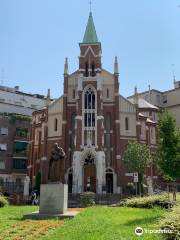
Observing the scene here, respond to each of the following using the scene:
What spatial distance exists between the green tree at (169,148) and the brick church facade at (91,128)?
2412cm

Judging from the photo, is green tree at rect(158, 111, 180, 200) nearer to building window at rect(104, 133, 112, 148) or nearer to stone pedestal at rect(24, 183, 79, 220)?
stone pedestal at rect(24, 183, 79, 220)

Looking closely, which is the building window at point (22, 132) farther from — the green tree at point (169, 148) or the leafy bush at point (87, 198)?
the green tree at point (169, 148)

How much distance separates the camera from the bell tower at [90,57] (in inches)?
2012

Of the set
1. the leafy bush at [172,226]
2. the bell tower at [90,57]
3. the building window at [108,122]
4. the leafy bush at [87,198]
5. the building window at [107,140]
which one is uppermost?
the bell tower at [90,57]

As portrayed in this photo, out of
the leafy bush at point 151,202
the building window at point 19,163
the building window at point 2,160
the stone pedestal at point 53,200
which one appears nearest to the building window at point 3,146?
the building window at point 2,160

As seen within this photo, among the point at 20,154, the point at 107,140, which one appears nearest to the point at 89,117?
the point at 107,140

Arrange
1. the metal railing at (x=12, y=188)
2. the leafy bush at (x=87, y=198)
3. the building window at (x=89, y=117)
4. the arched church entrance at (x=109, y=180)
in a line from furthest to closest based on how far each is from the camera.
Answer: the building window at (x=89, y=117) < the arched church entrance at (x=109, y=180) < the metal railing at (x=12, y=188) < the leafy bush at (x=87, y=198)

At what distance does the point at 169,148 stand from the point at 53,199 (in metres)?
7.90

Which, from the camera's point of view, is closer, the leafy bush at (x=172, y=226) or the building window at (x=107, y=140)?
the leafy bush at (x=172, y=226)

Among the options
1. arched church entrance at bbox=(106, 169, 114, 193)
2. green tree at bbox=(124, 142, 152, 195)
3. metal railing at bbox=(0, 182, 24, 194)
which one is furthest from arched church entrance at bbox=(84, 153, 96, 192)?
metal railing at bbox=(0, 182, 24, 194)

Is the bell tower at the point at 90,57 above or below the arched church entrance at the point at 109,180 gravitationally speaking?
above

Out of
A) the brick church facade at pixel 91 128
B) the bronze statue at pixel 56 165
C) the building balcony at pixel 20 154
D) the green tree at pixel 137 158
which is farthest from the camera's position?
the building balcony at pixel 20 154

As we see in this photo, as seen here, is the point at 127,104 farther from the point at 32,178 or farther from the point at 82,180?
the point at 32,178

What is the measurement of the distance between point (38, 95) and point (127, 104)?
Answer: 39.4 m
